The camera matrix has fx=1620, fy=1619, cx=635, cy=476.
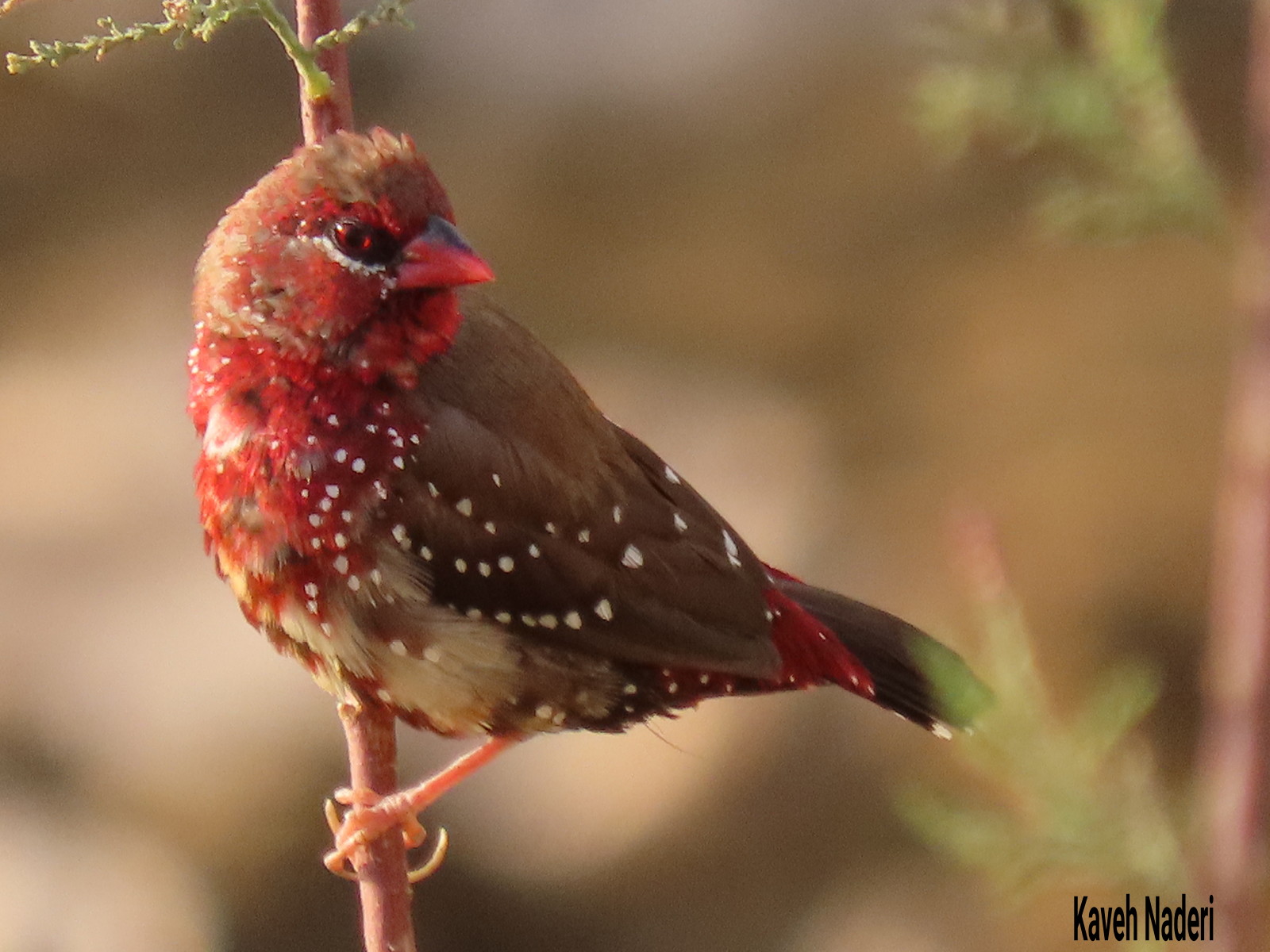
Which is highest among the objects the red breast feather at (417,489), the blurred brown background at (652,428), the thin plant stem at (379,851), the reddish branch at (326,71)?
the blurred brown background at (652,428)

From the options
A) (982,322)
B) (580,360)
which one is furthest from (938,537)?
(580,360)

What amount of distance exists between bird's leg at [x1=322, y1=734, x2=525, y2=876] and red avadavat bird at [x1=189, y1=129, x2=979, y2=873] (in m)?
0.01

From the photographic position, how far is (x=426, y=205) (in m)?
2.37

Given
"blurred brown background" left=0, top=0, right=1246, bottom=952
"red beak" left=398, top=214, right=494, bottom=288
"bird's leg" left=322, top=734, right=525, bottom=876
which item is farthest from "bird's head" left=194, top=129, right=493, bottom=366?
"blurred brown background" left=0, top=0, right=1246, bottom=952

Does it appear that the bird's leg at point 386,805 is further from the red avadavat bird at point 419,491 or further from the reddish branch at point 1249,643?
the reddish branch at point 1249,643

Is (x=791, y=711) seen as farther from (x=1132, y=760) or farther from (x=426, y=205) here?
(x=1132, y=760)

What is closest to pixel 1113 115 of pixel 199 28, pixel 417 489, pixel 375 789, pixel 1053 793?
pixel 1053 793

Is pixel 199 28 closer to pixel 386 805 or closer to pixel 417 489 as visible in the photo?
pixel 417 489

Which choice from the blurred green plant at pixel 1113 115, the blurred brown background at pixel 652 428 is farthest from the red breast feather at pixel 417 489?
the blurred brown background at pixel 652 428

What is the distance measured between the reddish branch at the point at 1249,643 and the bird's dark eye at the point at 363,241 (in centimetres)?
156

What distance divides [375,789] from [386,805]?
60mm

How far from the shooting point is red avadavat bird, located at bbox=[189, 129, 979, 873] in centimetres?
241

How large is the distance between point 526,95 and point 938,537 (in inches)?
88.2

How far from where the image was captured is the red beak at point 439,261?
7.66 feet
